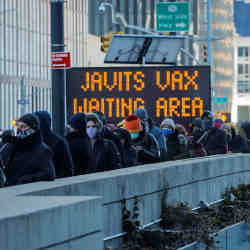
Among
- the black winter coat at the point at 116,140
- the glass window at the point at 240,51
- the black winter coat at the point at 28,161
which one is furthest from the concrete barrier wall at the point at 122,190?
the glass window at the point at 240,51

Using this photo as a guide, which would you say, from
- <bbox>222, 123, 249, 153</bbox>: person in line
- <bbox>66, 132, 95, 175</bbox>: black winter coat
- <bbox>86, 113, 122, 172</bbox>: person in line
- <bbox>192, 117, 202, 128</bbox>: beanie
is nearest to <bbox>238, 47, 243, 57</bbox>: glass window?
<bbox>222, 123, 249, 153</bbox>: person in line

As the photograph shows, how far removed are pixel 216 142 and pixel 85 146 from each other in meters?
7.15

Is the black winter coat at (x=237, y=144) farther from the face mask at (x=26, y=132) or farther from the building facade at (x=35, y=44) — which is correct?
the building facade at (x=35, y=44)

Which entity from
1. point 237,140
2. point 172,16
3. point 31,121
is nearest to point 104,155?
point 31,121

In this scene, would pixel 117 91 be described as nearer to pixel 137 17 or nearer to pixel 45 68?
pixel 45 68

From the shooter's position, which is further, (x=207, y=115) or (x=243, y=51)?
(x=243, y=51)

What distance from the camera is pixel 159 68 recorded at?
61.3ft

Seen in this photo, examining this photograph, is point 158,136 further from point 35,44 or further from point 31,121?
point 35,44

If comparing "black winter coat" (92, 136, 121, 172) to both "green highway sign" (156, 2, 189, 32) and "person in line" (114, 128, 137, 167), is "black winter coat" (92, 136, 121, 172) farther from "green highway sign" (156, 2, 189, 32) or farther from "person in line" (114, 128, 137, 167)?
"green highway sign" (156, 2, 189, 32)

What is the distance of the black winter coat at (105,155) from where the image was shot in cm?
1070

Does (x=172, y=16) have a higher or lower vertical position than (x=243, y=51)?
lower

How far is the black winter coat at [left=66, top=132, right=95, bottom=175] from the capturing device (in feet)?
34.6

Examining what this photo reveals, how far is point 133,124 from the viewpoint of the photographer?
12766mm

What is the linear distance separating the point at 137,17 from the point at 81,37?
18.3m
